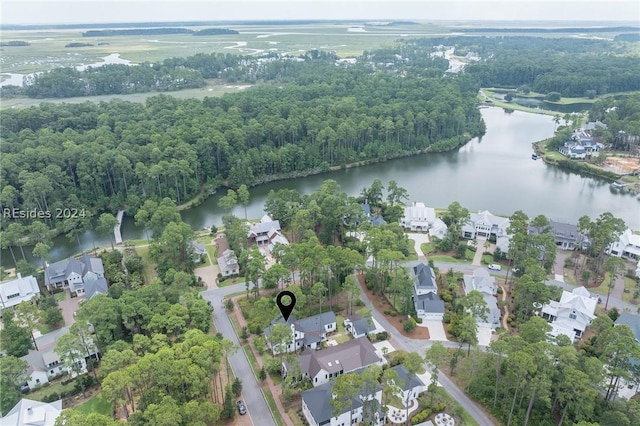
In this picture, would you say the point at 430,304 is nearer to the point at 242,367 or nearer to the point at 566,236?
the point at 242,367

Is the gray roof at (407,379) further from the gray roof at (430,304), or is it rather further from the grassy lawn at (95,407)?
the grassy lawn at (95,407)

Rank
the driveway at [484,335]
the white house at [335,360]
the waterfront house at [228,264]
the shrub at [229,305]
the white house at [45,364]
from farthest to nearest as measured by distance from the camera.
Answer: the waterfront house at [228,264], the shrub at [229,305], the driveway at [484,335], the white house at [45,364], the white house at [335,360]

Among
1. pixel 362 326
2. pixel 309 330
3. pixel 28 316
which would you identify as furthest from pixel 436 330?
pixel 28 316

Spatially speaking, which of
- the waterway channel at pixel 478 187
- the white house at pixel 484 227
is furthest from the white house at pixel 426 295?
the waterway channel at pixel 478 187

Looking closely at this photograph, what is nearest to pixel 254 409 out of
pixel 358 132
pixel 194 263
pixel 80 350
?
pixel 80 350

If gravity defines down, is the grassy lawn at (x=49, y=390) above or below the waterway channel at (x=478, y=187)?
above

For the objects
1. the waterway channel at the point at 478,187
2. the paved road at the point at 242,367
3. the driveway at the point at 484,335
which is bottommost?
the waterway channel at the point at 478,187

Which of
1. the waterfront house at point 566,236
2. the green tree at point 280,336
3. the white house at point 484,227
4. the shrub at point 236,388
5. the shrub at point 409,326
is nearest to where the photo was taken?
the shrub at point 236,388
